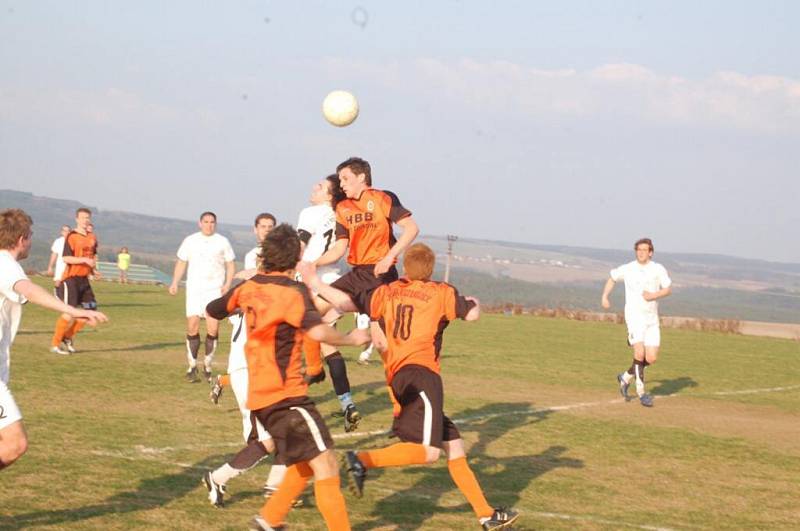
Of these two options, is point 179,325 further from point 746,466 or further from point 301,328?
point 301,328

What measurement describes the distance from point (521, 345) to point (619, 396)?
28.6 feet

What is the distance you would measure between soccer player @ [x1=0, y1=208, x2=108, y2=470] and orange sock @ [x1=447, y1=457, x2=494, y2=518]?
2.49 metres

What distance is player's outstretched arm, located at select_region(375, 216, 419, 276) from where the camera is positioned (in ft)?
28.7

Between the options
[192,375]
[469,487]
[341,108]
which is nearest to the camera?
[469,487]

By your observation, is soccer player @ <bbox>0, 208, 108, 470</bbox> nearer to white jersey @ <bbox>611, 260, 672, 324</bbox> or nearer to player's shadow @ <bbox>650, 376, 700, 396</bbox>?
white jersey @ <bbox>611, 260, 672, 324</bbox>

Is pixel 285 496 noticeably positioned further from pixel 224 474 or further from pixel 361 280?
pixel 361 280

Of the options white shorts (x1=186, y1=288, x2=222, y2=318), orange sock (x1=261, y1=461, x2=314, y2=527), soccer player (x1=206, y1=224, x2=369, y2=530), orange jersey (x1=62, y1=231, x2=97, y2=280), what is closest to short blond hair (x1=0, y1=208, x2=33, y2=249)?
soccer player (x1=206, y1=224, x2=369, y2=530)

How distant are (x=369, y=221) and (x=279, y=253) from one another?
Answer: 3389 millimetres

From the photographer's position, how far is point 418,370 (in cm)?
691

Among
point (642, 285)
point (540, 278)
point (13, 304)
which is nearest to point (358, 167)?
point (13, 304)

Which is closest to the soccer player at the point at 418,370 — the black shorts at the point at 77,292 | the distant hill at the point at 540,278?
the black shorts at the point at 77,292

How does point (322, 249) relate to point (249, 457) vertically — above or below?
above

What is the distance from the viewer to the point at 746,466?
10359 mm

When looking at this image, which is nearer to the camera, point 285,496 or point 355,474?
point 285,496
